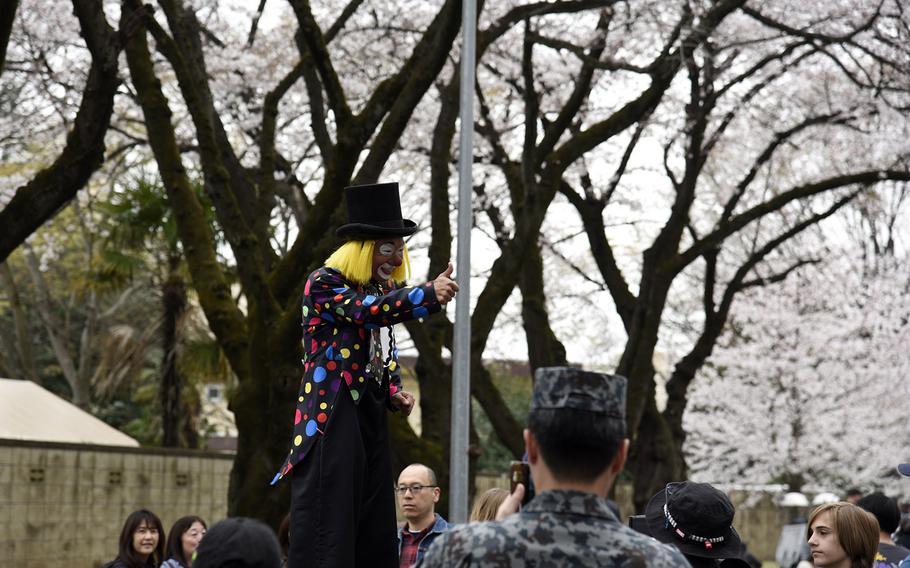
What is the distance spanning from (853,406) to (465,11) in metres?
24.2

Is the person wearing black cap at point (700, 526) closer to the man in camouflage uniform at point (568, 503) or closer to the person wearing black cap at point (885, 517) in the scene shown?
the man in camouflage uniform at point (568, 503)

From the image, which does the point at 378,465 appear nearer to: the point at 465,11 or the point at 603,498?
the point at 603,498

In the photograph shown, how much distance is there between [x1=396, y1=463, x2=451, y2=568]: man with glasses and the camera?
6984mm

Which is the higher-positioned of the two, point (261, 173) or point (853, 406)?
point (261, 173)

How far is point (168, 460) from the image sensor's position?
1975 centimetres

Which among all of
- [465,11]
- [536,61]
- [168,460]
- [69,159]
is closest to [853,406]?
[536,61]

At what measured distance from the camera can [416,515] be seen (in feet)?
23.0

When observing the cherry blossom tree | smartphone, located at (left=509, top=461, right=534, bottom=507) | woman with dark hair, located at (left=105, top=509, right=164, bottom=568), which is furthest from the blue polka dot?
the cherry blossom tree

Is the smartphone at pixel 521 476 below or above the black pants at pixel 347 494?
above

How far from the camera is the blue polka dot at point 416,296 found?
16.5ft

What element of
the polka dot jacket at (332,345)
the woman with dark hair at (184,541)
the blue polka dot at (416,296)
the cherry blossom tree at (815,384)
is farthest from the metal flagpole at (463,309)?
the cherry blossom tree at (815,384)

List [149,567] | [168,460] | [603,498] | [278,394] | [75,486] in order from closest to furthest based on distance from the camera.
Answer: [603,498], [149,567], [278,394], [75,486], [168,460]

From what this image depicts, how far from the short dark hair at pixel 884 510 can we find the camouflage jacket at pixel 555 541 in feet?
15.6

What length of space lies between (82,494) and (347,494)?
44.8 feet
